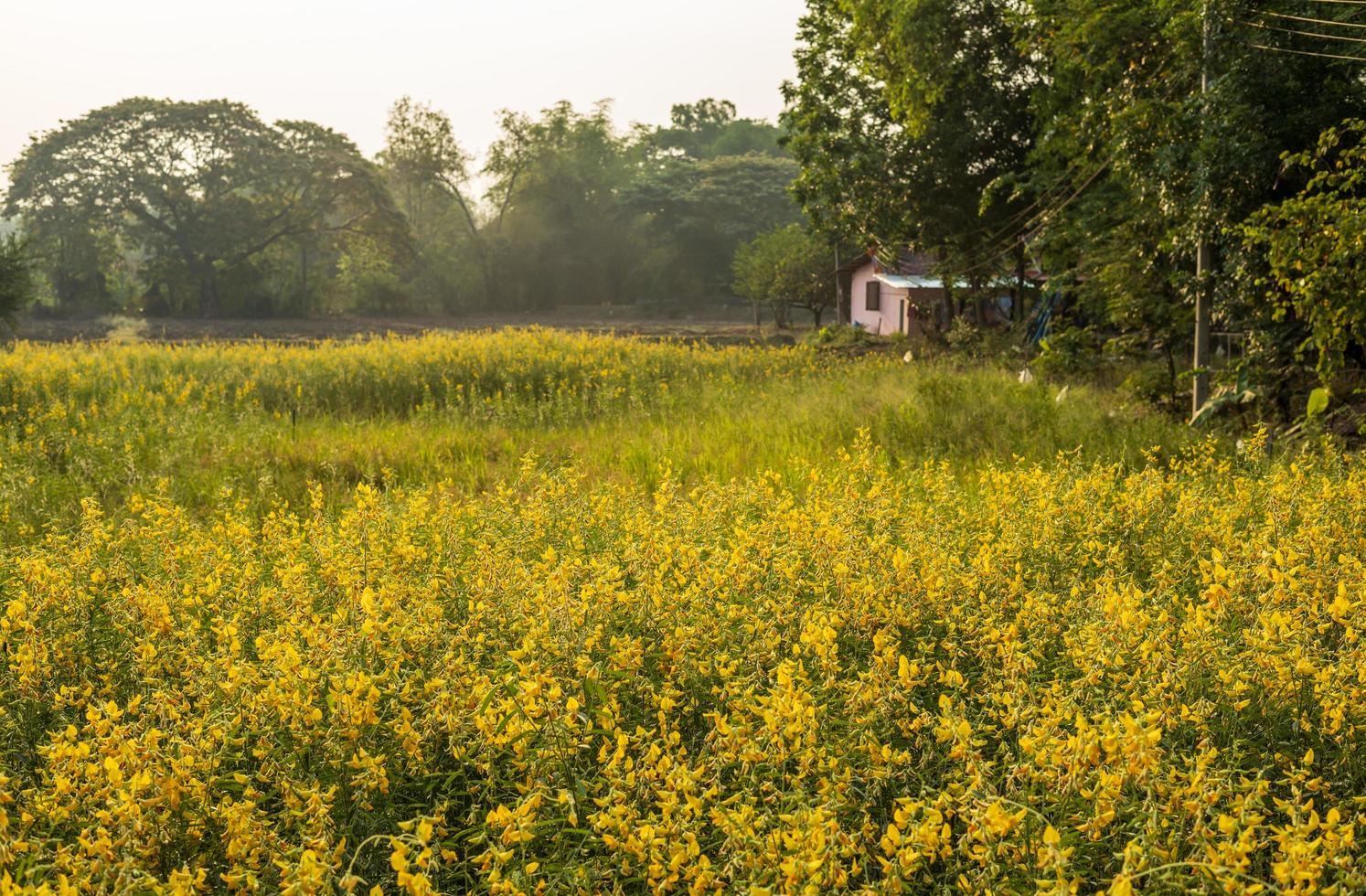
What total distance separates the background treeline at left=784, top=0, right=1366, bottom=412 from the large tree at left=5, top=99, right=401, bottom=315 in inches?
1057

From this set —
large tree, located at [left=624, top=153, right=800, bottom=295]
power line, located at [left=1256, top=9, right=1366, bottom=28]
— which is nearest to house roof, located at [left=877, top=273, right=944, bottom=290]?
large tree, located at [left=624, top=153, right=800, bottom=295]

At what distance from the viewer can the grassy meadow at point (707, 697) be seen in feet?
7.43

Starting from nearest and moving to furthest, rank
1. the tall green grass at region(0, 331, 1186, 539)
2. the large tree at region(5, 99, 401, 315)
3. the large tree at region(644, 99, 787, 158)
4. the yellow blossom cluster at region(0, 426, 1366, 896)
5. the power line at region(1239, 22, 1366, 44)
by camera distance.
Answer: the yellow blossom cluster at region(0, 426, 1366, 896) → the tall green grass at region(0, 331, 1186, 539) → the power line at region(1239, 22, 1366, 44) → the large tree at region(5, 99, 401, 315) → the large tree at region(644, 99, 787, 158)

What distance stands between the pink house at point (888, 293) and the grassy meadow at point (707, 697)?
25144 millimetres

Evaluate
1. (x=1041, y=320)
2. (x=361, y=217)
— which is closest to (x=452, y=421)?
(x=1041, y=320)

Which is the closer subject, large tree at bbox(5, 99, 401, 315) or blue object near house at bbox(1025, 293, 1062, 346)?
blue object near house at bbox(1025, 293, 1062, 346)

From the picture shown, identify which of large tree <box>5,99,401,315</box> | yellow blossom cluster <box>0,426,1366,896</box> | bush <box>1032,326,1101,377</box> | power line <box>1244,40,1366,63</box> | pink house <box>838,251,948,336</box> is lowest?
yellow blossom cluster <box>0,426,1366,896</box>

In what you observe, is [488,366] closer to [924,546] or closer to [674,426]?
[674,426]

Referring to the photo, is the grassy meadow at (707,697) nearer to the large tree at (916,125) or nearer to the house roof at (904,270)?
the large tree at (916,125)

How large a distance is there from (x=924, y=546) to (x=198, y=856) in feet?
9.30

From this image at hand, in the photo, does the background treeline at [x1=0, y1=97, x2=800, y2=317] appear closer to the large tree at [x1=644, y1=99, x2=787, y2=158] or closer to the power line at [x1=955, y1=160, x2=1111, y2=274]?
the large tree at [x1=644, y1=99, x2=787, y2=158]

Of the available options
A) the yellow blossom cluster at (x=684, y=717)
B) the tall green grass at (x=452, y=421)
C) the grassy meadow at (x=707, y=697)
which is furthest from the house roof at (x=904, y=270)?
the yellow blossom cluster at (x=684, y=717)

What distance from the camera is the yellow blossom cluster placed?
7.37 ft

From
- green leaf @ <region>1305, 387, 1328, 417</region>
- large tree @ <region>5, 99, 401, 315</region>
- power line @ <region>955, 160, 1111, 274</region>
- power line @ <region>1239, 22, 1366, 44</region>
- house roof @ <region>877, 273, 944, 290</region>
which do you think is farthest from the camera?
large tree @ <region>5, 99, 401, 315</region>
